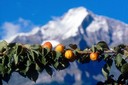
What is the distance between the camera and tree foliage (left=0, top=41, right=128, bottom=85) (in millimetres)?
5926

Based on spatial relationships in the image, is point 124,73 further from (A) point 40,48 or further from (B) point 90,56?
(A) point 40,48

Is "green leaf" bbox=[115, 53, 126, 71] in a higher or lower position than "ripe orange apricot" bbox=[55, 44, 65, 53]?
lower

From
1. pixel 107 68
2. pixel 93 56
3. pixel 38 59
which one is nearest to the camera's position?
pixel 38 59

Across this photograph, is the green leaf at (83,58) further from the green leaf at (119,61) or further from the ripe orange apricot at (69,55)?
the green leaf at (119,61)

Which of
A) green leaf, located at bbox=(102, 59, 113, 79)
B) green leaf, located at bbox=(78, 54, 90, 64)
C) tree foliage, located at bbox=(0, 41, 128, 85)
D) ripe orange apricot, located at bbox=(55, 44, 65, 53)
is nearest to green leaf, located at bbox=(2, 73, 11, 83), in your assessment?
tree foliage, located at bbox=(0, 41, 128, 85)

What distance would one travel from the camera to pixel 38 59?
6027 millimetres

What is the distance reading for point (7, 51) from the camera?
6.04 metres

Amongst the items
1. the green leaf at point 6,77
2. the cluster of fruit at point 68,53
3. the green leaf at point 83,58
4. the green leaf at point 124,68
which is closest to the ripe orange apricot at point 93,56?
the cluster of fruit at point 68,53

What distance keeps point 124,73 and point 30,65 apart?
4.55ft

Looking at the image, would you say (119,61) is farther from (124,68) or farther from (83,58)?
(83,58)

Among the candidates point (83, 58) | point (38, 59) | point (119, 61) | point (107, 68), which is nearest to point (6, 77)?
point (38, 59)

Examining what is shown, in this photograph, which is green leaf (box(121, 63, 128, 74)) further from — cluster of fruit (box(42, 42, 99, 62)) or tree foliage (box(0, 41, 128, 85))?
cluster of fruit (box(42, 42, 99, 62))

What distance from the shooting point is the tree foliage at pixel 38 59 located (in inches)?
233

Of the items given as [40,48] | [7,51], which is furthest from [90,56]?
[7,51]
